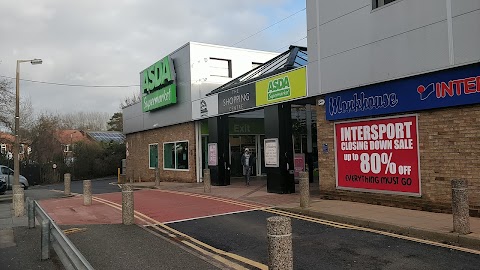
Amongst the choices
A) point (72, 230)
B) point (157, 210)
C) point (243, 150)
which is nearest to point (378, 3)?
point (157, 210)

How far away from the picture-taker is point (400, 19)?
10.3 metres

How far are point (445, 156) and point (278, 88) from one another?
6.82 meters

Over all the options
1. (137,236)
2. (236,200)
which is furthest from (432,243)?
(236,200)

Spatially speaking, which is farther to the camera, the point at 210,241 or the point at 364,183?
the point at 364,183

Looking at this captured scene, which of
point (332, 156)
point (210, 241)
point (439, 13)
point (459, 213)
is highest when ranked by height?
point (439, 13)

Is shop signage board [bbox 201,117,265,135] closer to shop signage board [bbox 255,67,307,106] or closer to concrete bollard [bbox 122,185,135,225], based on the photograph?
shop signage board [bbox 255,67,307,106]

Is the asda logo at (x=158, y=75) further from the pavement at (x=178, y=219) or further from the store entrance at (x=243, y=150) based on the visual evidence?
the pavement at (x=178, y=219)

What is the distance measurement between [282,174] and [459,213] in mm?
8053

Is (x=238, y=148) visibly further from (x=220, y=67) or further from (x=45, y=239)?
(x=45, y=239)

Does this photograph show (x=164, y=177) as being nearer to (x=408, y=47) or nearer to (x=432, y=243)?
(x=408, y=47)

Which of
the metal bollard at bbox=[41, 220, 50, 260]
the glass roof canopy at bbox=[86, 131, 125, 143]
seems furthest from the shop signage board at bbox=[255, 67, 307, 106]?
the glass roof canopy at bbox=[86, 131, 125, 143]

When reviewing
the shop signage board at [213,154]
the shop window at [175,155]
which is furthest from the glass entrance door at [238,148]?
the shop signage board at [213,154]

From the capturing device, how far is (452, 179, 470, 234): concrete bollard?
7.15 metres

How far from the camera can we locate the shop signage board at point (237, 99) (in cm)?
1676
